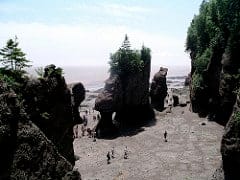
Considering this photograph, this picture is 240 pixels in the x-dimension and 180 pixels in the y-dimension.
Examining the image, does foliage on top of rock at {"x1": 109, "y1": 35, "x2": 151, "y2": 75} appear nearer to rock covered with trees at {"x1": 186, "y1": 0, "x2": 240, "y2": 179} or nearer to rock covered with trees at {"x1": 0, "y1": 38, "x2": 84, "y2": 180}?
rock covered with trees at {"x1": 186, "y1": 0, "x2": 240, "y2": 179}

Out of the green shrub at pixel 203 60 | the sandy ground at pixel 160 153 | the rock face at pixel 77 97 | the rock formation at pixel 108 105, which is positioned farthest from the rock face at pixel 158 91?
the green shrub at pixel 203 60

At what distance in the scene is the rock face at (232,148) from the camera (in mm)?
34406

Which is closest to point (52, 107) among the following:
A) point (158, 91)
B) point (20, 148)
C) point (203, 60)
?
point (20, 148)

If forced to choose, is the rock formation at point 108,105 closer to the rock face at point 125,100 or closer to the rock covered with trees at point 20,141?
the rock face at point 125,100

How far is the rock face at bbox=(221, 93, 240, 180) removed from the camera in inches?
1355

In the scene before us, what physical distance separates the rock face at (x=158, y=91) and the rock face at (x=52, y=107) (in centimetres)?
5210

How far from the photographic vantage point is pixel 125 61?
257 ft

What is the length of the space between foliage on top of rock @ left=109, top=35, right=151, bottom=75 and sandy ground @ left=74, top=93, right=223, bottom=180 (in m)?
11.9

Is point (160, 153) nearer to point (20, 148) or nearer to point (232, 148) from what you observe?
point (232, 148)

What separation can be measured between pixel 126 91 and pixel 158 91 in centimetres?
1425

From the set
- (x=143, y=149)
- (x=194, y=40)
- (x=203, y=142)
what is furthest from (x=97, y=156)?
(x=194, y=40)

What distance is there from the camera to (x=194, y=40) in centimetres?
8506

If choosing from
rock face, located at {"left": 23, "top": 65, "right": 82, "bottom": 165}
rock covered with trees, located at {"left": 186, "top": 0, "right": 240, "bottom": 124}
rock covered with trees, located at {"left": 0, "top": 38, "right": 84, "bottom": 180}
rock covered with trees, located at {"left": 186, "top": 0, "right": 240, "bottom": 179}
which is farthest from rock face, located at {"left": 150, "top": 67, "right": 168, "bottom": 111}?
rock covered with trees, located at {"left": 0, "top": 38, "right": 84, "bottom": 180}

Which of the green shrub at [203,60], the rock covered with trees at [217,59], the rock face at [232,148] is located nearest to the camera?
the rock face at [232,148]
